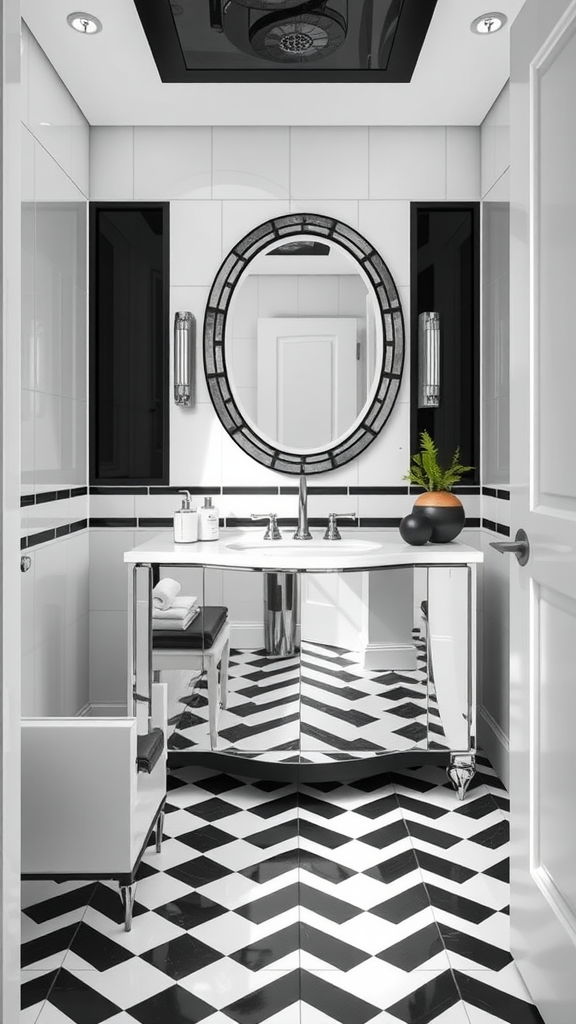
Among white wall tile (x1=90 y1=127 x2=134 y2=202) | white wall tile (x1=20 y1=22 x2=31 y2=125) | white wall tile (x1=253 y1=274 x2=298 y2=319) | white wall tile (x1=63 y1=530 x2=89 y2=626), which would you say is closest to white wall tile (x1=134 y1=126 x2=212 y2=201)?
white wall tile (x1=90 y1=127 x2=134 y2=202)

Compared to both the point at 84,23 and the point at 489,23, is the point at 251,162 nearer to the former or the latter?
the point at 84,23

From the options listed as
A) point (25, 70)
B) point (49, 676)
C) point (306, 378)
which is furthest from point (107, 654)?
point (25, 70)

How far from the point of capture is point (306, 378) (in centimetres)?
317

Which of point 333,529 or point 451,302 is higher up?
point 451,302

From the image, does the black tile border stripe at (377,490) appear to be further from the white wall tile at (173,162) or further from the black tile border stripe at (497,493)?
the white wall tile at (173,162)

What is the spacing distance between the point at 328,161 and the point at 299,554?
152 centimetres

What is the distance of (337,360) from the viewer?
3.19 meters

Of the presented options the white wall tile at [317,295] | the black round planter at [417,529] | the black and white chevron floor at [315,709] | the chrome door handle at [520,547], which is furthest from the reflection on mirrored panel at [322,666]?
the white wall tile at [317,295]

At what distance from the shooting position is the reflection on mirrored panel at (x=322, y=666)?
2.68m

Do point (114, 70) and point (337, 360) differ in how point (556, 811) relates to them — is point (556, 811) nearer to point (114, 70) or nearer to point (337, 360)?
point (337, 360)

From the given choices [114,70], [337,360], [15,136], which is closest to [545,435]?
[15,136]

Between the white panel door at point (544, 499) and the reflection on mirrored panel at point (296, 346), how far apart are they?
1377mm

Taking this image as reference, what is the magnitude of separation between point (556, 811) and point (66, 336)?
2.27m

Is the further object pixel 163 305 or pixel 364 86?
pixel 163 305
